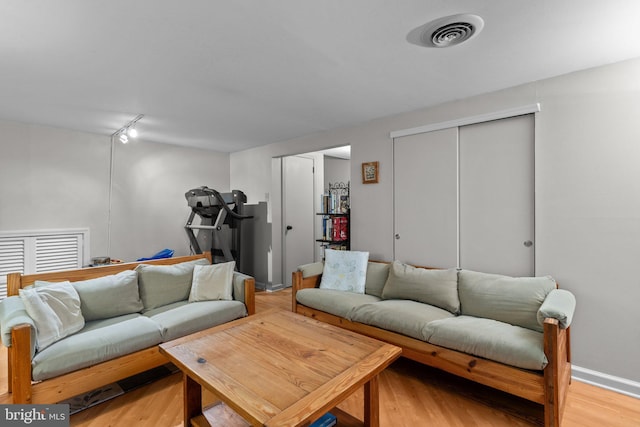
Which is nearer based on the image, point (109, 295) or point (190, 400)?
point (190, 400)

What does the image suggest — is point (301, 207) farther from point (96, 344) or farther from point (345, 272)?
point (96, 344)

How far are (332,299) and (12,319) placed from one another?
7.29 feet

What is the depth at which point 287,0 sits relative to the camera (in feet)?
4.76

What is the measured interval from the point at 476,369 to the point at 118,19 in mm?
2904

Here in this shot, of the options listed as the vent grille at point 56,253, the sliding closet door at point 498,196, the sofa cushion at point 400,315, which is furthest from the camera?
the vent grille at point 56,253

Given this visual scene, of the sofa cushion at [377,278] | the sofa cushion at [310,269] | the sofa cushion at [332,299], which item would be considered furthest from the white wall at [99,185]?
the sofa cushion at [377,278]

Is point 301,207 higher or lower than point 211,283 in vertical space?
higher

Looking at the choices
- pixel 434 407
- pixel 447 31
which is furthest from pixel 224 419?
pixel 447 31

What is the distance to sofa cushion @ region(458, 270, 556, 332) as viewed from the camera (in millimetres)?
2148

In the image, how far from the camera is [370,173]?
347cm

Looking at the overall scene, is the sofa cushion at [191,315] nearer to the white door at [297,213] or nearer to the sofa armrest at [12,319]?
the sofa armrest at [12,319]

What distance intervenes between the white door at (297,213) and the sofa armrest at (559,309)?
11.4 feet

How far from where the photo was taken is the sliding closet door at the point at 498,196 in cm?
252

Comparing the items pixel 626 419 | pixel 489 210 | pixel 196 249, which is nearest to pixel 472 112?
pixel 489 210
